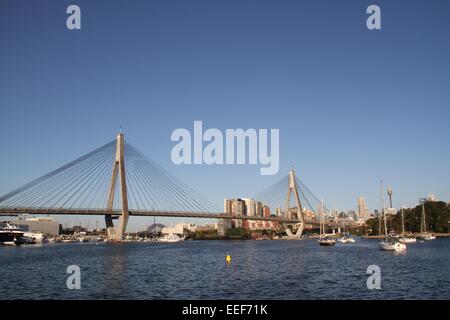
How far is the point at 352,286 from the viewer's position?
28562mm

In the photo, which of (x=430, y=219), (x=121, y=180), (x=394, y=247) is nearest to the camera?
(x=394, y=247)

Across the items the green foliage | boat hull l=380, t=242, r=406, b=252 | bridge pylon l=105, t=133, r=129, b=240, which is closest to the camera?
boat hull l=380, t=242, r=406, b=252

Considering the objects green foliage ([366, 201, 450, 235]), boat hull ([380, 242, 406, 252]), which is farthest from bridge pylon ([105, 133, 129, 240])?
green foliage ([366, 201, 450, 235])

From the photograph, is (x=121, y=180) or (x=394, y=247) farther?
(x=121, y=180)

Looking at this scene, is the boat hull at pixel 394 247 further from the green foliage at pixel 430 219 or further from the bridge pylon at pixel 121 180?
the green foliage at pixel 430 219

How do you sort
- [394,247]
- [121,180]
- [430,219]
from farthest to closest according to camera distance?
[430,219] < [121,180] < [394,247]

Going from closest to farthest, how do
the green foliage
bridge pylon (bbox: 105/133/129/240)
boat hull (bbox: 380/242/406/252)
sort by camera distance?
1. boat hull (bbox: 380/242/406/252)
2. bridge pylon (bbox: 105/133/129/240)
3. the green foliage

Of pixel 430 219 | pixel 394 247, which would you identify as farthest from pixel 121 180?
pixel 430 219

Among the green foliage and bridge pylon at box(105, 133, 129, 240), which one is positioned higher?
bridge pylon at box(105, 133, 129, 240)

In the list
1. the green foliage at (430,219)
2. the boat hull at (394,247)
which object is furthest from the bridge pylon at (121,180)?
the green foliage at (430,219)

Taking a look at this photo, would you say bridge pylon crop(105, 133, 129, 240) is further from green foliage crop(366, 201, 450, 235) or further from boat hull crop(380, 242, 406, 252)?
green foliage crop(366, 201, 450, 235)

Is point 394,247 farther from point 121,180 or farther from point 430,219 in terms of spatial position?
point 430,219
